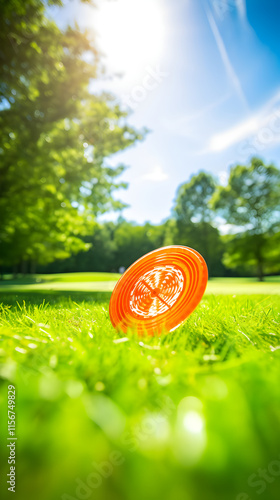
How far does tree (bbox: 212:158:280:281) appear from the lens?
29844 mm

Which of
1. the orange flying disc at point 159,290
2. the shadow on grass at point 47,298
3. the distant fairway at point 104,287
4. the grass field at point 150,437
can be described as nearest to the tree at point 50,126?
the distant fairway at point 104,287

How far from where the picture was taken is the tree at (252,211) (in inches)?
1175

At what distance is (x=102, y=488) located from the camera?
79 cm

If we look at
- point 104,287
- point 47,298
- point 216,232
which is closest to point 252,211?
point 216,232

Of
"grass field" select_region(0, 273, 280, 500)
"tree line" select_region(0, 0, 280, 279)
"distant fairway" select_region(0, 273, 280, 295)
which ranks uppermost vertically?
"tree line" select_region(0, 0, 280, 279)

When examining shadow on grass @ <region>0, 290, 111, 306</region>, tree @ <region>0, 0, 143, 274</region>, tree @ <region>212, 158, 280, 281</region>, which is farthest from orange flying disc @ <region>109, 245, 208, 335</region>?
tree @ <region>212, 158, 280, 281</region>

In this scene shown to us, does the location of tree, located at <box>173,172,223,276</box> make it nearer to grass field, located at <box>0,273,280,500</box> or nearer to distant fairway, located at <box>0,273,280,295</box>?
distant fairway, located at <box>0,273,280,295</box>

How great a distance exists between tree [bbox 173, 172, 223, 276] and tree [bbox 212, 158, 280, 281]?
798cm

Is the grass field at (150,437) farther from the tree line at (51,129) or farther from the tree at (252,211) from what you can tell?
the tree at (252,211)

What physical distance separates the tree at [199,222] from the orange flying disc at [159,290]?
119ft

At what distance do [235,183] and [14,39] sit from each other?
27.4 metres

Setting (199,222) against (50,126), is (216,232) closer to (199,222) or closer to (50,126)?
(199,222)

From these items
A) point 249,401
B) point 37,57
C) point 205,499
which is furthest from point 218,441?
point 37,57

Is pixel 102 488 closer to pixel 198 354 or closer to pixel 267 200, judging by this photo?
pixel 198 354
